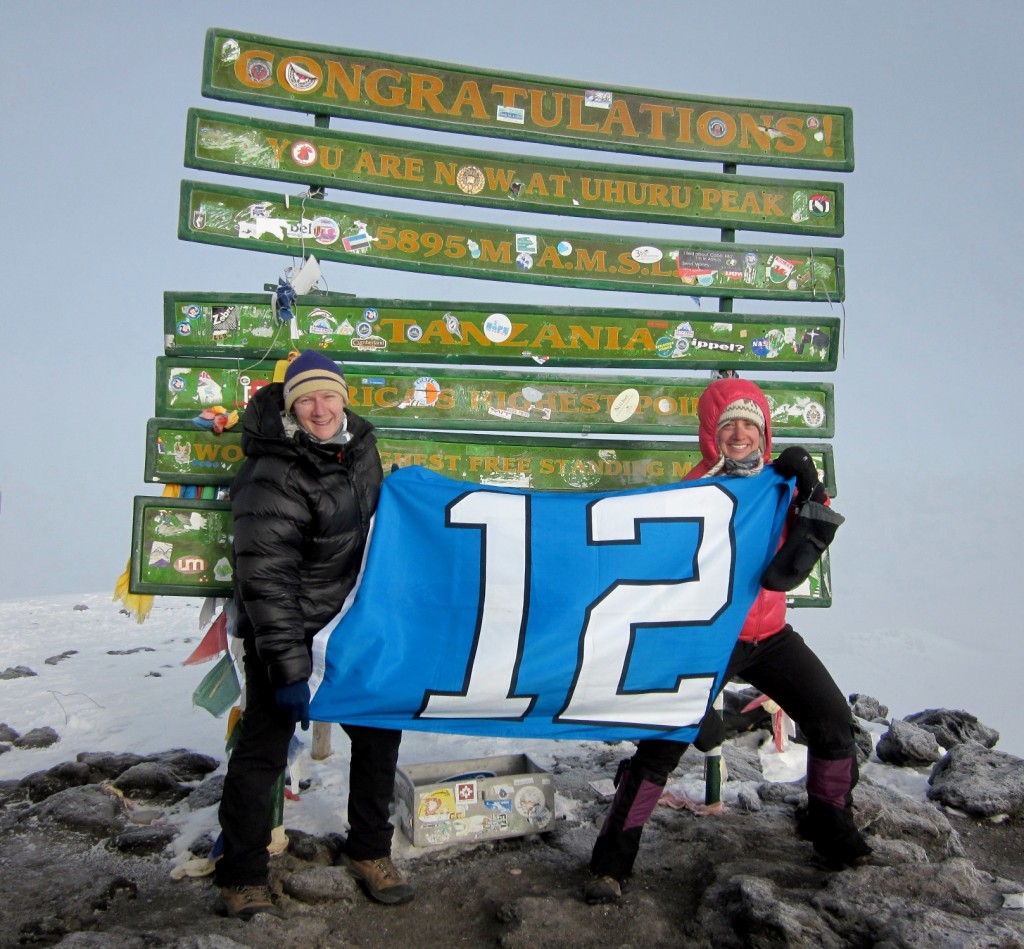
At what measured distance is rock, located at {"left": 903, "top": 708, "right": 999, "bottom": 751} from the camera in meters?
6.28

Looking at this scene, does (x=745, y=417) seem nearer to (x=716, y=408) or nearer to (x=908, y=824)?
(x=716, y=408)

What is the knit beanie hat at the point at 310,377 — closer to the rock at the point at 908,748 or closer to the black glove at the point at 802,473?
the black glove at the point at 802,473

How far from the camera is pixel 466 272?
4.90m

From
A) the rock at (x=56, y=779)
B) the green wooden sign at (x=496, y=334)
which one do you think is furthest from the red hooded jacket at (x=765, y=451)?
the rock at (x=56, y=779)

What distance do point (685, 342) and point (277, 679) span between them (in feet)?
9.99

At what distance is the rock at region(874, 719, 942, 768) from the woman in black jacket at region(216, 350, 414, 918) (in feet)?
11.7

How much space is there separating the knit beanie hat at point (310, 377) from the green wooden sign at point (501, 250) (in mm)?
1203

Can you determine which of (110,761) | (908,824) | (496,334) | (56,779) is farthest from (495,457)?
(56,779)


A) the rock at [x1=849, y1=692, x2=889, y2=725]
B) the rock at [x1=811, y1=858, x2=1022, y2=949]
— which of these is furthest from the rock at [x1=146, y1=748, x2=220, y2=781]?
the rock at [x1=849, y1=692, x2=889, y2=725]

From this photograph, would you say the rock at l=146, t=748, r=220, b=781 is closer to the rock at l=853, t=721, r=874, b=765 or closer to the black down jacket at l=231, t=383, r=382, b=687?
the black down jacket at l=231, t=383, r=382, b=687

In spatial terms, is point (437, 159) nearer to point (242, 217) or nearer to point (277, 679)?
point (242, 217)

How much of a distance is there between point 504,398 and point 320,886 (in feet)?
8.60

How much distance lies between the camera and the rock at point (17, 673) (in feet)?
25.5

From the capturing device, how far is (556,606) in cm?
384
